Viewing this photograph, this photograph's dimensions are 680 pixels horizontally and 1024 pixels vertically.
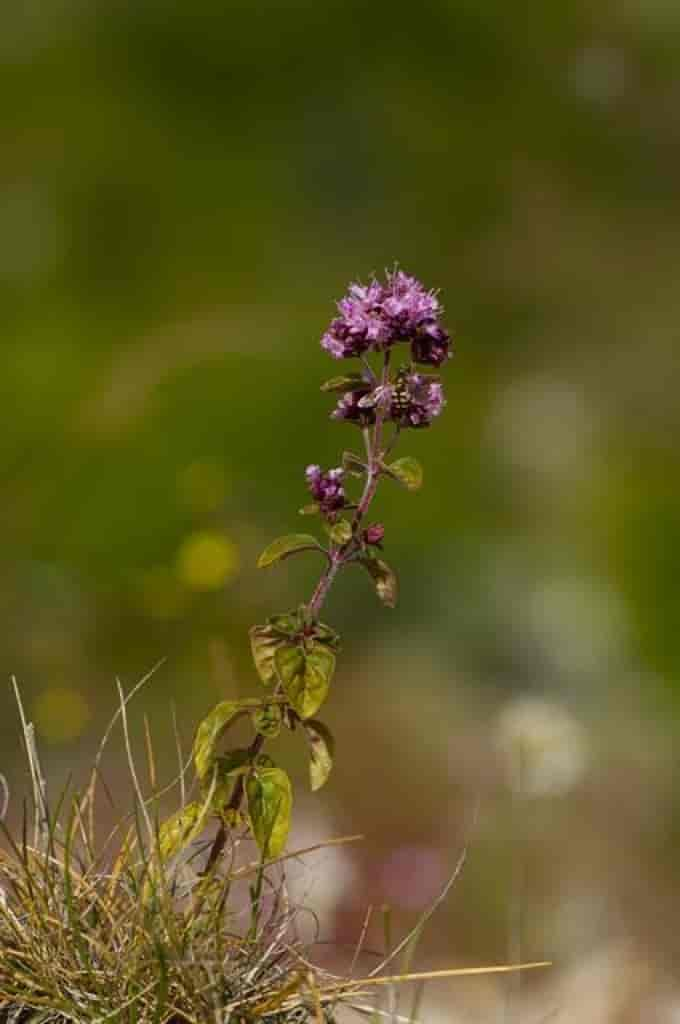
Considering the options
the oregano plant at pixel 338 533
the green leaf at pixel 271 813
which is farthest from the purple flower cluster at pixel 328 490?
the green leaf at pixel 271 813

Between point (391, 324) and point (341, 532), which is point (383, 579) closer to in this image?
point (341, 532)

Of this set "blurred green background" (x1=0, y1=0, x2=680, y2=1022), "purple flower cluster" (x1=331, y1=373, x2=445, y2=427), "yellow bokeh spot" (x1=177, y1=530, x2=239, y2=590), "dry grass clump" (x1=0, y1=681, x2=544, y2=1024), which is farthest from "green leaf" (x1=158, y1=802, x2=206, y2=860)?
"yellow bokeh spot" (x1=177, y1=530, x2=239, y2=590)

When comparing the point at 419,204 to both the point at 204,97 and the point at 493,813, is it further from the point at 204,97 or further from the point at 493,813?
the point at 493,813

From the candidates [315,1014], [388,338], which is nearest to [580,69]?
[388,338]

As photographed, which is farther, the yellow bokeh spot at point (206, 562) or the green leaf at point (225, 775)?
the yellow bokeh spot at point (206, 562)

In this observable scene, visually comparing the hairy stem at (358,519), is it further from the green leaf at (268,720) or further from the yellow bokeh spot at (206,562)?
the yellow bokeh spot at (206,562)

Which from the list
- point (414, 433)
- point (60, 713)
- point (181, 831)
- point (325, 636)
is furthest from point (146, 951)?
point (414, 433)
